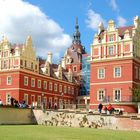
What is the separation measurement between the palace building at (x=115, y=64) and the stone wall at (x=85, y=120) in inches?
413

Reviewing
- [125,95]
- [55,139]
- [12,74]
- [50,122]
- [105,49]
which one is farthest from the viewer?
[12,74]

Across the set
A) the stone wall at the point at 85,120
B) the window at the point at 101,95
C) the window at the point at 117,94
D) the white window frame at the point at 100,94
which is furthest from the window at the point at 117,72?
the stone wall at the point at 85,120

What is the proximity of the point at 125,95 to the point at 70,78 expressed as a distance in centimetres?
3201

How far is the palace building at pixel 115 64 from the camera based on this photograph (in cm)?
5981

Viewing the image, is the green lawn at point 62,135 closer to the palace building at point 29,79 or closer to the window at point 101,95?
the window at point 101,95

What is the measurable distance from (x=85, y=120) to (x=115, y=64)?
17.1 meters

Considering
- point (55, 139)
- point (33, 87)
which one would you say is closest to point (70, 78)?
point (33, 87)

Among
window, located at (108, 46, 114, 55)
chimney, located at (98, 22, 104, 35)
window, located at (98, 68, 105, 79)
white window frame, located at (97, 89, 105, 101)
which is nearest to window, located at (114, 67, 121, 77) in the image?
window, located at (98, 68, 105, 79)

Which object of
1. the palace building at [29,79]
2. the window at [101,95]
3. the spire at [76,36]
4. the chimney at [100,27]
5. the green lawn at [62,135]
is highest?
the spire at [76,36]

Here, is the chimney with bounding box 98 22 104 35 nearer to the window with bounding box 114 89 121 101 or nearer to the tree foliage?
the window with bounding box 114 89 121 101

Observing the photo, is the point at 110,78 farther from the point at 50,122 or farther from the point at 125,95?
the point at 50,122

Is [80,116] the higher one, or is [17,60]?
[17,60]

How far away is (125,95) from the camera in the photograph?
2327 inches

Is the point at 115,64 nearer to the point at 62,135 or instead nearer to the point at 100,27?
the point at 100,27
